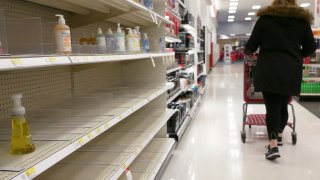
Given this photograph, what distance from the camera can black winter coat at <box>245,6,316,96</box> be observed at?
9.96 feet

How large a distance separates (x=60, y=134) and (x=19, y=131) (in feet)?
1.00

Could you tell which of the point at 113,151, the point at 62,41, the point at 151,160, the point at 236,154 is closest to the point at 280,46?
the point at 236,154

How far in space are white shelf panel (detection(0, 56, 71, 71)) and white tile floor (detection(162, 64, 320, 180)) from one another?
2043 millimetres

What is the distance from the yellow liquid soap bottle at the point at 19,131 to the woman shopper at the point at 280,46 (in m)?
2.47

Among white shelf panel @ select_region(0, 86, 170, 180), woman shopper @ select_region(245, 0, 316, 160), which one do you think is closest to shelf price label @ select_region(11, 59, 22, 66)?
white shelf panel @ select_region(0, 86, 170, 180)

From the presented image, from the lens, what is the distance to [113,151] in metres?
2.20

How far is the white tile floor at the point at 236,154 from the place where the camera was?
2965 mm

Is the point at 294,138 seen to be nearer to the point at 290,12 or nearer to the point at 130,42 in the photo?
the point at 290,12

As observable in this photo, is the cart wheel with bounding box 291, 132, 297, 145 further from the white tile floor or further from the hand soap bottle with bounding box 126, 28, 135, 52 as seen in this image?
the hand soap bottle with bounding box 126, 28, 135, 52

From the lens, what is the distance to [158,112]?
330cm

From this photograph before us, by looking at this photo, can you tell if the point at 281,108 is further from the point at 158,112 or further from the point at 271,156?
the point at 158,112

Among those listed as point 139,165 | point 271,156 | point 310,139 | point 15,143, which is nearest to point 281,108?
point 271,156

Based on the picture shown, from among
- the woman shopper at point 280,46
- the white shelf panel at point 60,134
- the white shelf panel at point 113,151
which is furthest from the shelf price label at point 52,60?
the woman shopper at point 280,46

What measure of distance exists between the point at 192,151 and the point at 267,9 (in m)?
1.76
